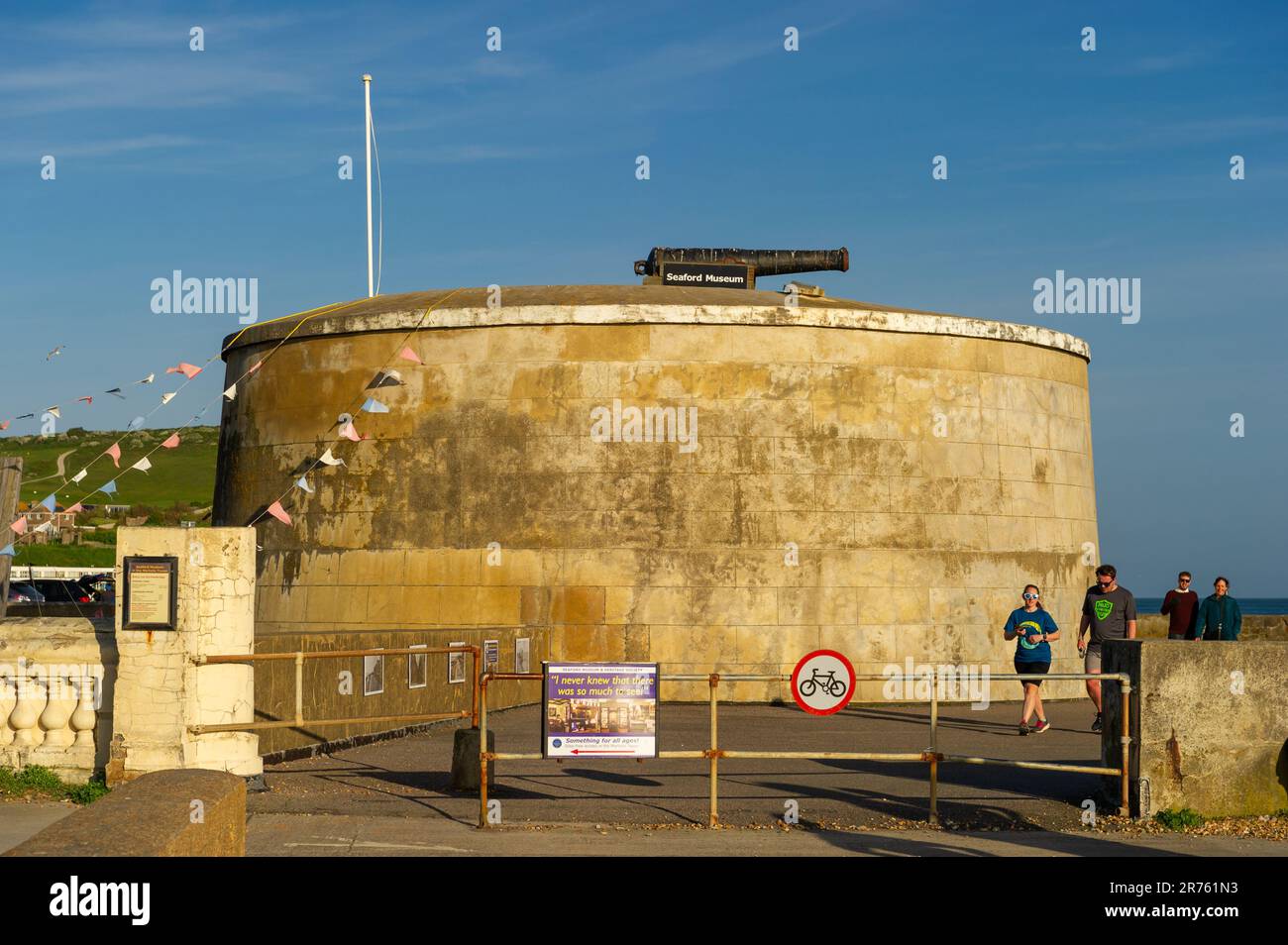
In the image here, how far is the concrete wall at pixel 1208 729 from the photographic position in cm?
1165

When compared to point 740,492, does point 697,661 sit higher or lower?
lower

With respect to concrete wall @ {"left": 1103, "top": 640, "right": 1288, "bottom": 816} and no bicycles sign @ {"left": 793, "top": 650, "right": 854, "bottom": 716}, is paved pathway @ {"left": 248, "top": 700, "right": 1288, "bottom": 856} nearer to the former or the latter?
concrete wall @ {"left": 1103, "top": 640, "right": 1288, "bottom": 816}

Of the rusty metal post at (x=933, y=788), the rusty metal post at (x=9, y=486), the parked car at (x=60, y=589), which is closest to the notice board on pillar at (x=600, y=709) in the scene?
the rusty metal post at (x=933, y=788)

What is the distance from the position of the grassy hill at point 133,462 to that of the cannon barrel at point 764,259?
91.4 metres

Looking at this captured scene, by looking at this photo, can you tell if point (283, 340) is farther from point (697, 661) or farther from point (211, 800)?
point (211, 800)

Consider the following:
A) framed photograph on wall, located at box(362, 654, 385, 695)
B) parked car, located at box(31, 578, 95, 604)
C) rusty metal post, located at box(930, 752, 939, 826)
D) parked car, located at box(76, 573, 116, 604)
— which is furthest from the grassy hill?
rusty metal post, located at box(930, 752, 939, 826)

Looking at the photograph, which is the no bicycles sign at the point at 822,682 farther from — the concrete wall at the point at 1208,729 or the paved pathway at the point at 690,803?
the concrete wall at the point at 1208,729

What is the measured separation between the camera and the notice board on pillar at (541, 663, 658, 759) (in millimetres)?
11961

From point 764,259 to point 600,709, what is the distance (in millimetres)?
17268

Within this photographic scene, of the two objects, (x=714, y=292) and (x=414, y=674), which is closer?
(x=414, y=674)

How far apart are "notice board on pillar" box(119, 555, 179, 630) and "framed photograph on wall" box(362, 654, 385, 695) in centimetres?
411

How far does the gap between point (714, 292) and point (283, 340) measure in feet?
23.6

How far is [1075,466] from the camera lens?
24969 mm
